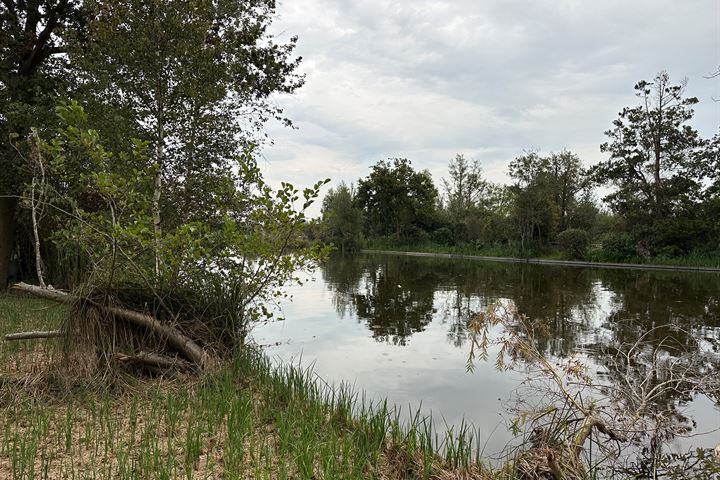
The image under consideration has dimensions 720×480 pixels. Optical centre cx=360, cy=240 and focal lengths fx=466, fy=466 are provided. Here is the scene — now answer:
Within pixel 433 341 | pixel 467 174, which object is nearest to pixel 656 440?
pixel 433 341

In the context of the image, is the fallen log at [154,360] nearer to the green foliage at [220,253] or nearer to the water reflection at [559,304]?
the green foliage at [220,253]

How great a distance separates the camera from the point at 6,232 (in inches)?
474

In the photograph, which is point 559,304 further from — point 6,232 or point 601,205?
point 601,205

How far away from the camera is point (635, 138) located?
92.0 feet

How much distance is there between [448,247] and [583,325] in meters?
30.6

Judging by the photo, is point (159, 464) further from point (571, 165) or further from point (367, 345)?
point (571, 165)

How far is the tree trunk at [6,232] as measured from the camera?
1190 cm

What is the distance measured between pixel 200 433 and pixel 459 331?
7.16 meters

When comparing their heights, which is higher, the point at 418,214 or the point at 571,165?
the point at 571,165

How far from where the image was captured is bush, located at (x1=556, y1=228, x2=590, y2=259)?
29375mm

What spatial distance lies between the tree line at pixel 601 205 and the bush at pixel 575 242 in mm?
59

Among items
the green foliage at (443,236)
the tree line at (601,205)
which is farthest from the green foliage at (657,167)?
the green foliage at (443,236)

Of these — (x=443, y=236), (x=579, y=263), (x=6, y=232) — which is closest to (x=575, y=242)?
(x=579, y=263)

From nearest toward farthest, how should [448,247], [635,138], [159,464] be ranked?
[159,464], [635,138], [448,247]
